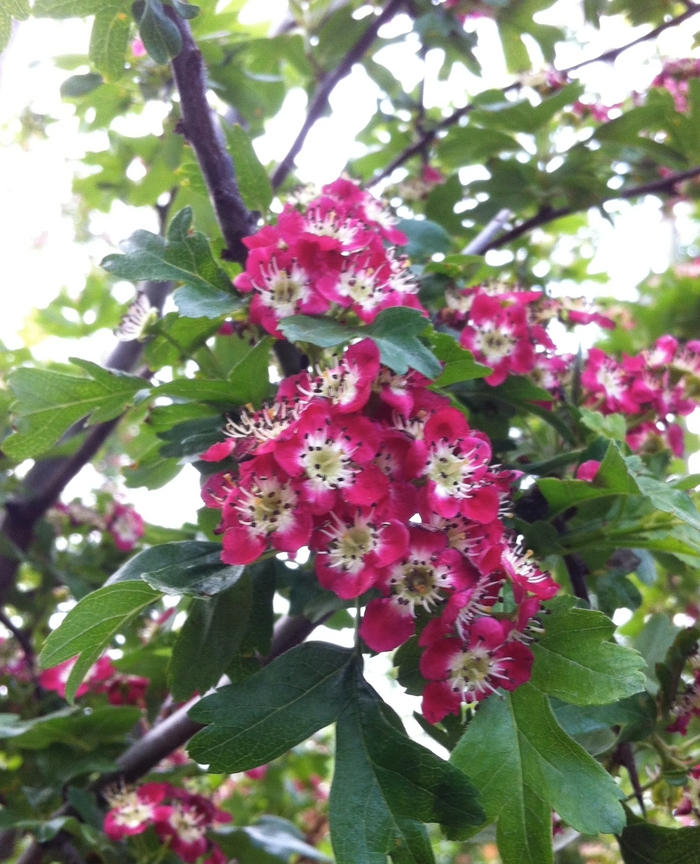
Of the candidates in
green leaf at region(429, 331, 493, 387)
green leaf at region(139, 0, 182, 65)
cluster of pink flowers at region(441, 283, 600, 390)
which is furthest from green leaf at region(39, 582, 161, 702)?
green leaf at region(139, 0, 182, 65)

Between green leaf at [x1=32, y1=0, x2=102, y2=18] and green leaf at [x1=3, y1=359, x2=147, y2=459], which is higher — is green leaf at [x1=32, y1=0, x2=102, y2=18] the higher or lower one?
the higher one

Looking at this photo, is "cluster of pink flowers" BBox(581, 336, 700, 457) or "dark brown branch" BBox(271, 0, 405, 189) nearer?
"cluster of pink flowers" BBox(581, 336, 700, 457)

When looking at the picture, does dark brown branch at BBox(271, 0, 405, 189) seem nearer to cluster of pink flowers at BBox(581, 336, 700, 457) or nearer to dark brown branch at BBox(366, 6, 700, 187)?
dark brown branch at BBox(366, 6, 700, 187)

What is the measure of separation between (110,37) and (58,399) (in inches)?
16.0

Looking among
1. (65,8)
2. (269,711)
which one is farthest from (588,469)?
(65,8)

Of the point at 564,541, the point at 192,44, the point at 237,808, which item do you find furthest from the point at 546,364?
the point at 237,808

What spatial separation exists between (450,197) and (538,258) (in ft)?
2.12

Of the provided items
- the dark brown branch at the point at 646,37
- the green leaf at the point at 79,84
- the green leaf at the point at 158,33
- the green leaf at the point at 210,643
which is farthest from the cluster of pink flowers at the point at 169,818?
the dark brown branch at the point at 646,37

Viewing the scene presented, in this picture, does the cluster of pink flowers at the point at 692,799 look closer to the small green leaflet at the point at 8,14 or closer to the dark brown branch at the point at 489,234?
the dark brown branch at the point at 489,234

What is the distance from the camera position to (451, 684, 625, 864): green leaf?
599 millimetres

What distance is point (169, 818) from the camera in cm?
106

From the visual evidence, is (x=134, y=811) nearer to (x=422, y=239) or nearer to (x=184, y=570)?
(x=184, y=570)

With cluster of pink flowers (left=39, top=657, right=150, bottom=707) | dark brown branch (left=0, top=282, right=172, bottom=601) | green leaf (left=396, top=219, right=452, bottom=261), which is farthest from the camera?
dark brown branch (left=0, top=282, right=172, bottom=601)

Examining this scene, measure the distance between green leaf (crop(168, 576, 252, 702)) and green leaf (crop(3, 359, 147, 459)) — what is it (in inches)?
9.2
